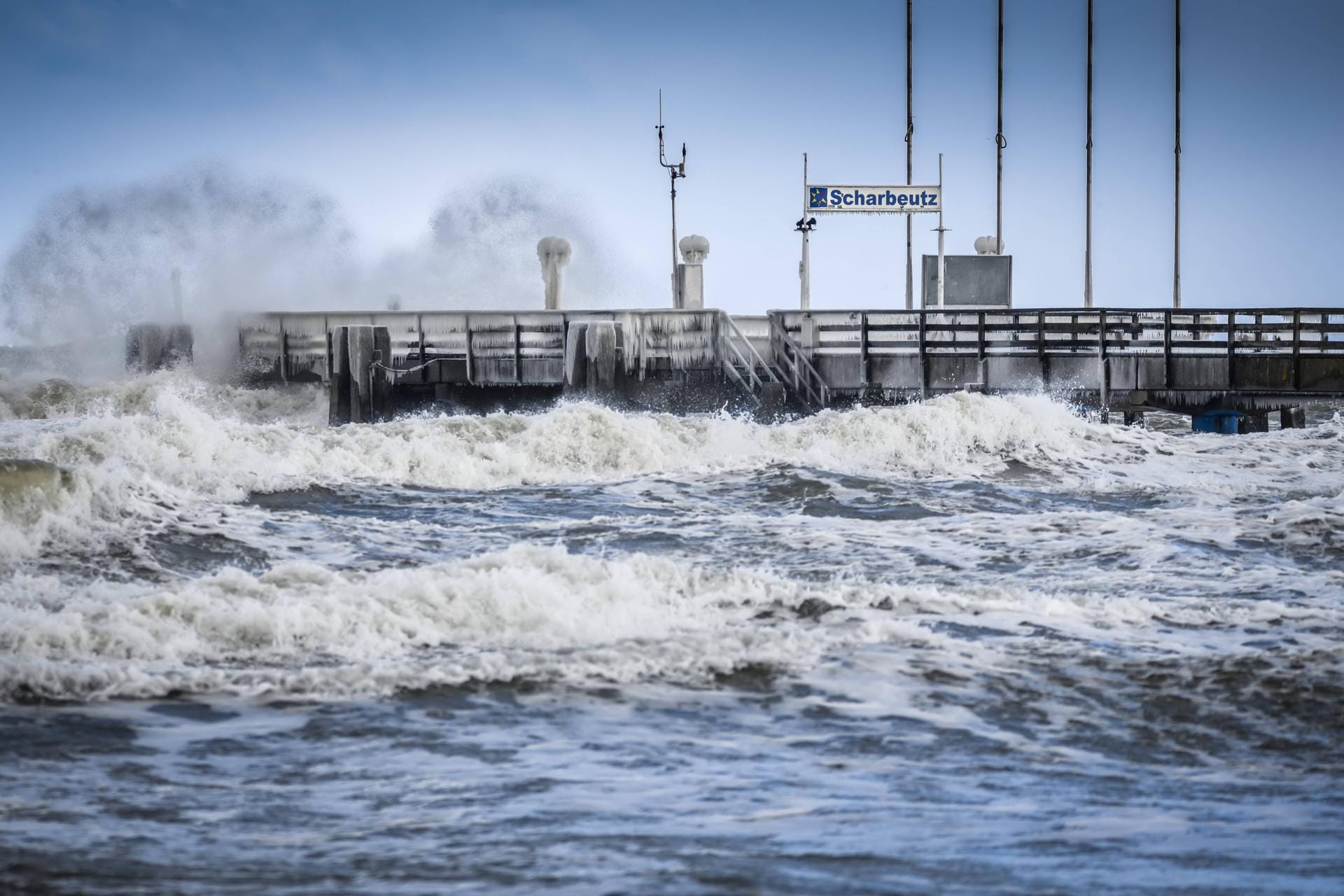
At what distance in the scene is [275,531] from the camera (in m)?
12.7

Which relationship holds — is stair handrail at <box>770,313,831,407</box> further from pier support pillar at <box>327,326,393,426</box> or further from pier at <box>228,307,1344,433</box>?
pier support pillar at <box>327,326,393,426</box>

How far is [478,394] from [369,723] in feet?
72.5

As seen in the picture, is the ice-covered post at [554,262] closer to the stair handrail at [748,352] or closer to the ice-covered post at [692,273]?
the ice-covered post at [692,273]

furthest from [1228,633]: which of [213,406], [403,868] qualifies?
[213,406]

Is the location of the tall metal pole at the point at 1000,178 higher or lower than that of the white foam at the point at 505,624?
higher

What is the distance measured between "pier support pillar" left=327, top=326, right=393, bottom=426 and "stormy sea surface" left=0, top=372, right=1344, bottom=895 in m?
12.2

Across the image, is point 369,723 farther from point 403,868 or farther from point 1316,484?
point 1316,484

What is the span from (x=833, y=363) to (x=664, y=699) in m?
20.5

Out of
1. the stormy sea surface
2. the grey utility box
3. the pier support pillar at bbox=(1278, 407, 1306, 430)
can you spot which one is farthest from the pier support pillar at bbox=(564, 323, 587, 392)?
the pier support pillar at bbox=(1278, 407, 1306, 430)

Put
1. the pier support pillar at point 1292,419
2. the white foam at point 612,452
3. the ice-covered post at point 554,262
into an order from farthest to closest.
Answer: the ice-covered post at point 554,262 → the pier support pillar at point 1292,419 → the white foam at point 612,452

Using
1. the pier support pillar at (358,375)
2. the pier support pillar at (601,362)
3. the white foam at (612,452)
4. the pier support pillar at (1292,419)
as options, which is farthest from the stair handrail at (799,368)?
the pier support pillar at (1292,419)

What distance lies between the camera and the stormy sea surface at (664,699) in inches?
169

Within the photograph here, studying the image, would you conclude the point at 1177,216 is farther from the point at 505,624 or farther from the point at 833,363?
the point at 505,624

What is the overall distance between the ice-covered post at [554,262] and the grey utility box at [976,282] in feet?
28.0
